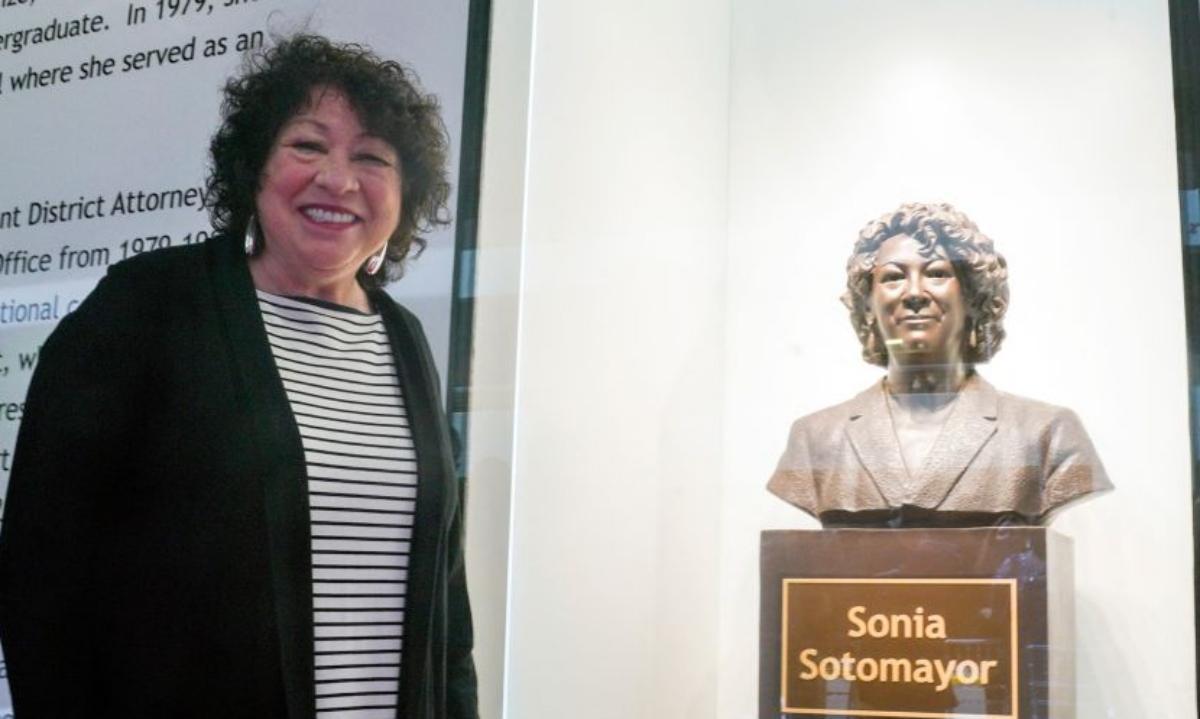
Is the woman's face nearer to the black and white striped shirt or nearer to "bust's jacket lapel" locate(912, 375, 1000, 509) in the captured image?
the black and white striped shirt

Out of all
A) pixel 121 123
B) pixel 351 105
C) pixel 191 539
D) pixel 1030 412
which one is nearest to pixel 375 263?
pixel 351 105

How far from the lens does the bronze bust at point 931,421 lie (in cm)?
213

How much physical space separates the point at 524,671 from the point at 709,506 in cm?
36

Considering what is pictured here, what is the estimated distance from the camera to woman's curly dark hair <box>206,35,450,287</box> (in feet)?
7.00

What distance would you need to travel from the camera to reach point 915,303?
231 centimetres

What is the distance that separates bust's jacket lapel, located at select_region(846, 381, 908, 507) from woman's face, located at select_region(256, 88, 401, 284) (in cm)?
70

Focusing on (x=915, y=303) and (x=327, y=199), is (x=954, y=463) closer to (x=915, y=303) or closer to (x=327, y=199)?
(x=915, y=303)

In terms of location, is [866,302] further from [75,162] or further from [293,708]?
[75,162]

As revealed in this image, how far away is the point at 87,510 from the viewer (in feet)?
6.63

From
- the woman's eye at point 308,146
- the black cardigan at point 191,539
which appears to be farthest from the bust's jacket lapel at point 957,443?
the woman's eye at point 308,146

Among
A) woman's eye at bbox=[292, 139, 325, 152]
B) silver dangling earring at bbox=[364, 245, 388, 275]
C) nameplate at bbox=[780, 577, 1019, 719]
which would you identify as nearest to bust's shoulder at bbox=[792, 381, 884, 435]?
nameplate at bbox=[780, 577, 1019, 719]

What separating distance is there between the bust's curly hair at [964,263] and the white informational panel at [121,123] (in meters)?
0.63

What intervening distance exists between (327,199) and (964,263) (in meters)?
0.89

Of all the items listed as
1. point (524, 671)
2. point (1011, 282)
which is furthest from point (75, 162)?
point (1011, 282)
